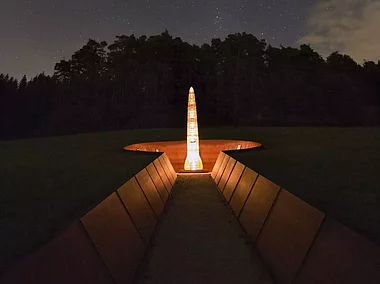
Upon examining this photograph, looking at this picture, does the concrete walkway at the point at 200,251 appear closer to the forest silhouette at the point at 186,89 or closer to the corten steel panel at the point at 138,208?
the corten steel panel at the point at 138,208

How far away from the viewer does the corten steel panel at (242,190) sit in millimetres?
8195

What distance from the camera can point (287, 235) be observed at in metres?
4.83

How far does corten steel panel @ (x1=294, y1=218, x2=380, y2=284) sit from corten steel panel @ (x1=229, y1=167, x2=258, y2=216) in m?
4.05

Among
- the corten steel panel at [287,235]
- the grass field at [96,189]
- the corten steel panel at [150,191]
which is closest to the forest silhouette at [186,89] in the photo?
the grass field at [96,189]

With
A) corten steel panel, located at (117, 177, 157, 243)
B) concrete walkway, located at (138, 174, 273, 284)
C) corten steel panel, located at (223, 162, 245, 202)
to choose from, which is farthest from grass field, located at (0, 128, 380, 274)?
concrete walkway, located at (138, 174, 273, 284)

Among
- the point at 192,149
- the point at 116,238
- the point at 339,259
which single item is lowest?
the point at 192,149

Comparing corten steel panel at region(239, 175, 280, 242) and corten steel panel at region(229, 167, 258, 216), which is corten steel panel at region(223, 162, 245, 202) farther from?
corten steel panel at region(239, 175, 280, 242)

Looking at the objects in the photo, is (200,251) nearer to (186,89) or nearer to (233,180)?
(233,180)

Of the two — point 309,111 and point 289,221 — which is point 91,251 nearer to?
point 289,221

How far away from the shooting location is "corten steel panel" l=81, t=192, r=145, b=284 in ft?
14.2

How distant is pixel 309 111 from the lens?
156 ft

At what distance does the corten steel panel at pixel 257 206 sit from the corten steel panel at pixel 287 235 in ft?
0.83

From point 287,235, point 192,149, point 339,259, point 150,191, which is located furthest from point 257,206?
point 192,149

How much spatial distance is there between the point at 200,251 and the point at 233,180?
14.7 ft
